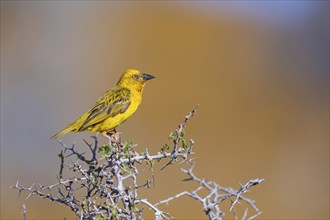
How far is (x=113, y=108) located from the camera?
740 centimetres

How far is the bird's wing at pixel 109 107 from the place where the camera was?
7266mm

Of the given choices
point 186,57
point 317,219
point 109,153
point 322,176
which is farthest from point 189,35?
point 109,153

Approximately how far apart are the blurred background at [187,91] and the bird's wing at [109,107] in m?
4.88

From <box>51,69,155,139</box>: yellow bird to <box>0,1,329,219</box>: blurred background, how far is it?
4.70 metres

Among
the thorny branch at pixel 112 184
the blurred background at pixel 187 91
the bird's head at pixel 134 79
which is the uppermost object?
the blurred background at pixel 187 91

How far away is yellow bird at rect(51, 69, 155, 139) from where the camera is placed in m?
7.29

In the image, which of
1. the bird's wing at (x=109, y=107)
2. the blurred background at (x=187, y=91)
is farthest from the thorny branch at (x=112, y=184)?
the blurred background at (x=187, y=91)

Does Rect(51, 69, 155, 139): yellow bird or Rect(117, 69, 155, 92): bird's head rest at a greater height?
Rect(117, 69, 155, 92): bird's head

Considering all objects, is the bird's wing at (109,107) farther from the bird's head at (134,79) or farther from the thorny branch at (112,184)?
the thorny branch at (112,184)

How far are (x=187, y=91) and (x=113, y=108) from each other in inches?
536

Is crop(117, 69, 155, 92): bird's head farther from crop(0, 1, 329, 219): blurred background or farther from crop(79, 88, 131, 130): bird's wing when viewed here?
crop(0, 1, 329, 219): blurred background

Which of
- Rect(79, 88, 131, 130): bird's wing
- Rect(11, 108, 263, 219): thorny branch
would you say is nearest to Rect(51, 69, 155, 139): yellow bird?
Rect(79, 88, 131, 130): bird's wing

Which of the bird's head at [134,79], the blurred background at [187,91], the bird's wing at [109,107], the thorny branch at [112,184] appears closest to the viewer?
the thorny branch at [112,184]

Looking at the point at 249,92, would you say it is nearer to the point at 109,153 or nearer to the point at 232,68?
the point at 232,68
